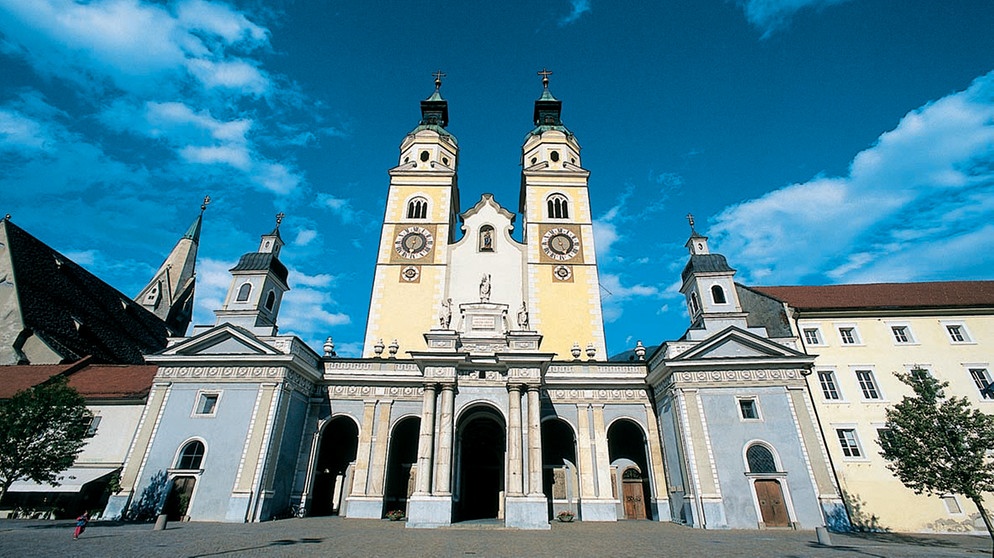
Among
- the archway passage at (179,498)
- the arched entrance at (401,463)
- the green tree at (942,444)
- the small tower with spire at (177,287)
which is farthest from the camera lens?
the small tower with spire at (177,287)

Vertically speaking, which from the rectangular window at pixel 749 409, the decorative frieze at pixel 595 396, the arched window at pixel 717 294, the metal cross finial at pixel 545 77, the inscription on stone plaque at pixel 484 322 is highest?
the metal cross finial at pixel 545 77

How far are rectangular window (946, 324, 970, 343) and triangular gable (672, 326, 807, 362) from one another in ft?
34.6

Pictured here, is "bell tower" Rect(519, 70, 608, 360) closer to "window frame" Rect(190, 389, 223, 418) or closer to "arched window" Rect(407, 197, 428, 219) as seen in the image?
"arched window" Rect(407, 197, 428, 219)

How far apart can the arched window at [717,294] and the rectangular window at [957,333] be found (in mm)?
11786

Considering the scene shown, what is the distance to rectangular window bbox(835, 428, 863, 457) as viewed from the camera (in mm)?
22031

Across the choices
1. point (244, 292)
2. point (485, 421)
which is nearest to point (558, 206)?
point (485, 421)

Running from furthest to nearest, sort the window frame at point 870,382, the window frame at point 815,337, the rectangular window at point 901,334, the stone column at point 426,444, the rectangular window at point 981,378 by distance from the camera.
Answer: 1. the window frame at point 815,337
2. the rectangular window at point 901,334
3. the window frame at point 870,382
4. the rectangular window at point 981,378
5. the stone column at point 426,444

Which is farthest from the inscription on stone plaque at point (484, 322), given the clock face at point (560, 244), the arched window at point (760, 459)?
the arched window at point (760, 459)

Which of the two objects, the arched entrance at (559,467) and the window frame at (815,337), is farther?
the window frame at (815,337)

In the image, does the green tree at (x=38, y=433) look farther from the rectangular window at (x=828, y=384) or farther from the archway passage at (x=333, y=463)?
the rectangular window at (x=828, y=384)

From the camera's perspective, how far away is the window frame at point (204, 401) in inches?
829

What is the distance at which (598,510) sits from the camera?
21516mm

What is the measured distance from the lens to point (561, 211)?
3553cm

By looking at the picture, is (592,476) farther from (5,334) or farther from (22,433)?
(5,334)
